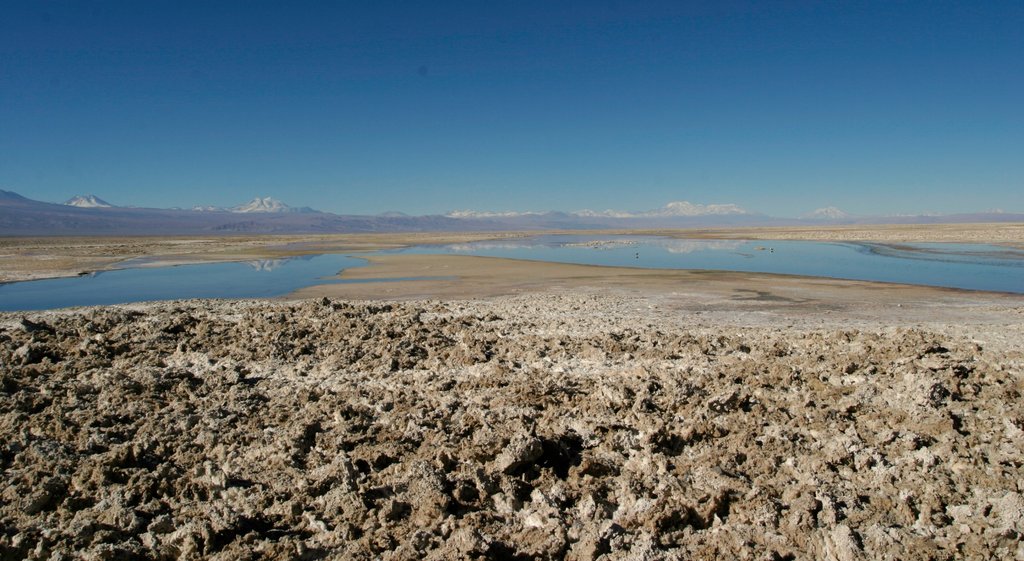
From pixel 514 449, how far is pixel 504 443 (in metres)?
0.36

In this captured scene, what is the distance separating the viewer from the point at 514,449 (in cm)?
486

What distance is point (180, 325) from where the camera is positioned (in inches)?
392

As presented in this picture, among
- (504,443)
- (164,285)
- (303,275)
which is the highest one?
(504,443)

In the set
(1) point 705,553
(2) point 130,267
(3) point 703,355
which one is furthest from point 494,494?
(2) point 130,267

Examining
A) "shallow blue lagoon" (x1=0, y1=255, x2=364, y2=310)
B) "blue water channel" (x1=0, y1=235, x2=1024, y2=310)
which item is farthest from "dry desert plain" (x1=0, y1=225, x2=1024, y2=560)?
"blue water channel" (x1=0, y1=235, x2=1024, y2=310)

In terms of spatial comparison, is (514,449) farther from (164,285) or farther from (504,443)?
(164,285)

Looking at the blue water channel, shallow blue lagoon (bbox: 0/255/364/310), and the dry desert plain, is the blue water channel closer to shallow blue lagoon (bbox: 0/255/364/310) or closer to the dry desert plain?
shallow blue lagoon (bbox: 0/255/364/310)

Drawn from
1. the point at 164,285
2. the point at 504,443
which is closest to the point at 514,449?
the point at 504,443

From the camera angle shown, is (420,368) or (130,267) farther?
(130,267)

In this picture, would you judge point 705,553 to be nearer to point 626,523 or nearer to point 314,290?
point 626,523

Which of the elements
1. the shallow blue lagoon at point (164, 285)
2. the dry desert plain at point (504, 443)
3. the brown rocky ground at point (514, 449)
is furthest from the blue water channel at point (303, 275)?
the brown rocky ground at point (514, 449)

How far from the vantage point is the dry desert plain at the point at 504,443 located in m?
3.92

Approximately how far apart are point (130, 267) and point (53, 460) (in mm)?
30073

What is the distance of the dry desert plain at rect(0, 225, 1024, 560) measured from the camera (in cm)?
392
